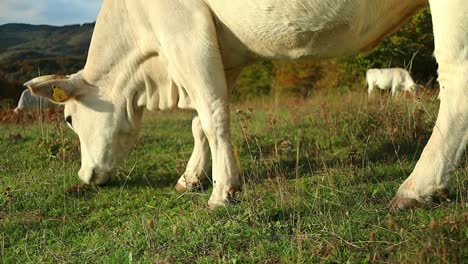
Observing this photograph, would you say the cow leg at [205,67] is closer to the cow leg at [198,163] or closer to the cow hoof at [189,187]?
the cow hoof at [189,187]

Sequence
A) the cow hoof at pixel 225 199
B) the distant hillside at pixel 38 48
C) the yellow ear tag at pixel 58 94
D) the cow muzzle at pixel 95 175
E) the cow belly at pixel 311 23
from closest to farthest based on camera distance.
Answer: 1. the cow belly at pixel 311 23
2. the cow hoof at pixel 225 199
3. the yellow ear tag at pixel 58 94
4. the cow muzzle at pixel 95 175
5. the distant hillside at pixel 38 48

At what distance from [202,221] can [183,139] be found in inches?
181

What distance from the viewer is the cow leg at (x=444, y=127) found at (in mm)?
3516

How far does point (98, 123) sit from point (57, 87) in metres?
0.50

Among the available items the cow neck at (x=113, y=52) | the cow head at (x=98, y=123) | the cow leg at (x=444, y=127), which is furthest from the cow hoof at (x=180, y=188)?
the cow leg at (x=444, y=127)

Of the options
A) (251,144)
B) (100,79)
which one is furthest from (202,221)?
(251,144)

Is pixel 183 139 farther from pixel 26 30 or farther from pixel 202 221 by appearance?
pixel 202 221

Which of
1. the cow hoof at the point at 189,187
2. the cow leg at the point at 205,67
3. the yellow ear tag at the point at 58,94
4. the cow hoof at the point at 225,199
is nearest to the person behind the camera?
the cow hoof at the point at 225,199

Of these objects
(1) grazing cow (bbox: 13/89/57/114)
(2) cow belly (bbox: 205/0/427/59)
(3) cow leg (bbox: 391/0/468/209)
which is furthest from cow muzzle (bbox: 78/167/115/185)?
(1) grazing cow (bbox: 13/89/57/114)

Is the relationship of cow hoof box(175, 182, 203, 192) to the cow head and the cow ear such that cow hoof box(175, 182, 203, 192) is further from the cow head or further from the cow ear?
the cow ear

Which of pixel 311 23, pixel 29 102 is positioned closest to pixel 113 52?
pixel 311 23

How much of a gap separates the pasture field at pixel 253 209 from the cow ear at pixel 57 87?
820 mm

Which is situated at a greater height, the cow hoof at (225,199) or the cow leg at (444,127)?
the cow leg at (444,127)

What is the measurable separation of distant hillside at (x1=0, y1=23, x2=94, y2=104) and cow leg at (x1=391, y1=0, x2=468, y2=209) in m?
5.91
